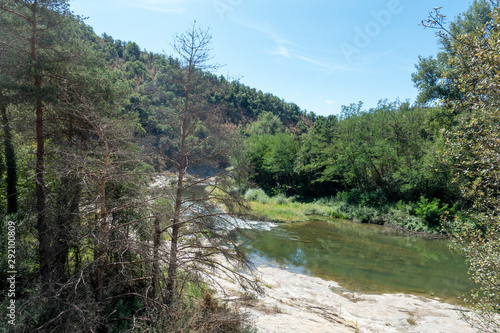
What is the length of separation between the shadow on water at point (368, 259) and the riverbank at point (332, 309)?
4.66ft

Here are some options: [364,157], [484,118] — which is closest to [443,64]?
[364,157]

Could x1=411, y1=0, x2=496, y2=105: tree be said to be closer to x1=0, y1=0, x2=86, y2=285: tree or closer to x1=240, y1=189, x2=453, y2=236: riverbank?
x1=240, y1=189, x2=453, y2=236: riverbank

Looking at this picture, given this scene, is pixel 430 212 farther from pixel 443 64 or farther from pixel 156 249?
pixel 156 249

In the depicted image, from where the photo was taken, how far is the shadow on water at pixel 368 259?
12.8 m

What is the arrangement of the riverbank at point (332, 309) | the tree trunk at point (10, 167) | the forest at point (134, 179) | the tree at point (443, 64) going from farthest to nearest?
the tree at point (443, 64) → the tree trunk at point (10, 167) → the riverbank at point (332, 309) → the forest at point (134, 179)

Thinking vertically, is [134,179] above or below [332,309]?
above

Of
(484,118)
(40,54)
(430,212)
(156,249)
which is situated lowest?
(430,212)

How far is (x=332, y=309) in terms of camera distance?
382 inches

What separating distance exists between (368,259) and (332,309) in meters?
7.73

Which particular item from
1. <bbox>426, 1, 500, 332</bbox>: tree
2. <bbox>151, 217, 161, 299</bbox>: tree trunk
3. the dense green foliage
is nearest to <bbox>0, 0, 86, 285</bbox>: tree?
<bbox>151, 217, 161, 299</bbox>: tree trunk

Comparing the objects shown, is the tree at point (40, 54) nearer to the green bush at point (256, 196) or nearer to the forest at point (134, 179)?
the forest at point (134, 179)

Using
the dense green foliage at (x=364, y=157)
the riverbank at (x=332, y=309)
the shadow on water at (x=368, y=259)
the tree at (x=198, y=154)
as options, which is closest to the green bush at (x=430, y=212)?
the dense green foliage at (x=364, y=157)

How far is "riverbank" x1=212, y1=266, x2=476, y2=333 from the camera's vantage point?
7785 millimetres

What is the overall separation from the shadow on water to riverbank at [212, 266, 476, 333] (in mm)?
1421
